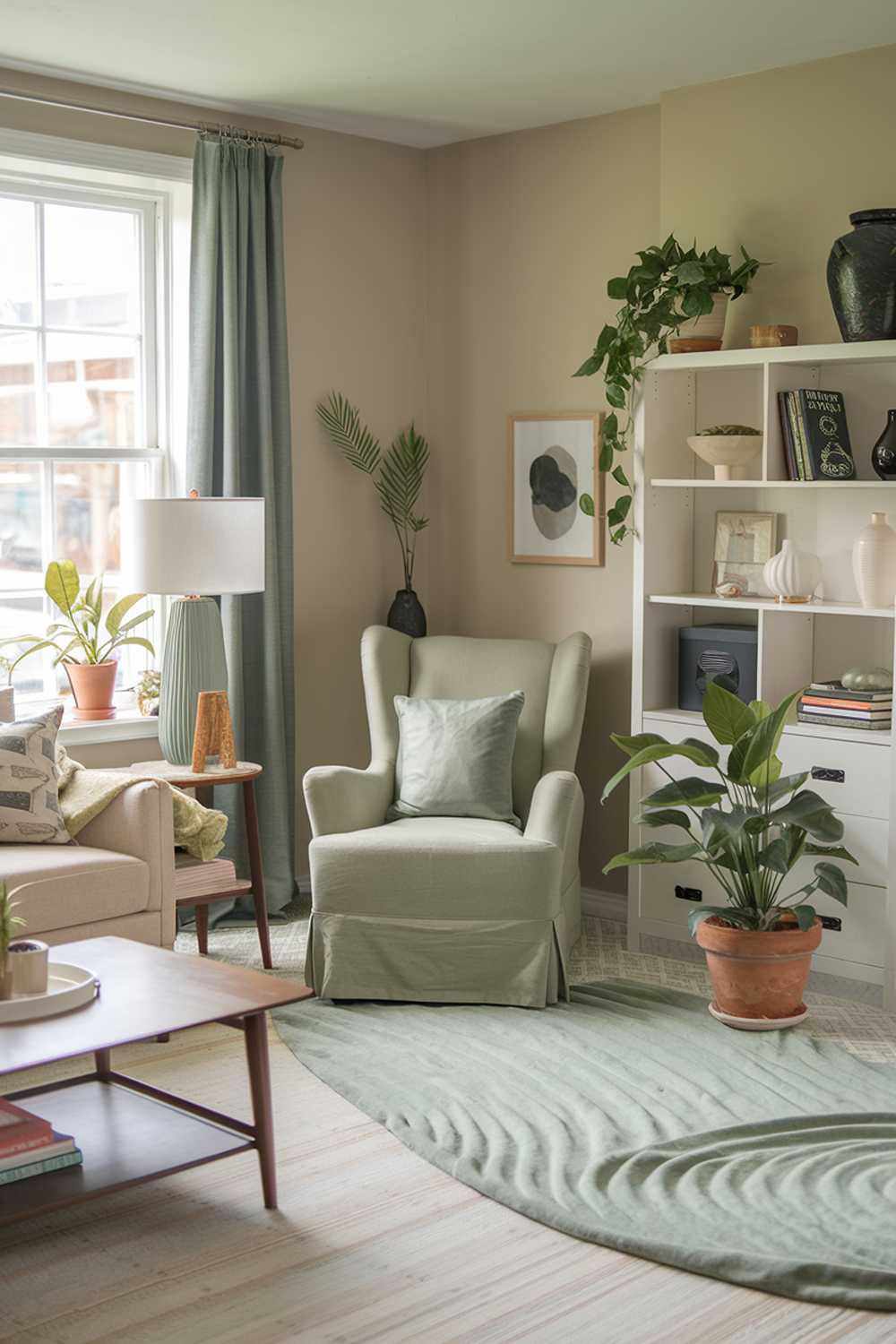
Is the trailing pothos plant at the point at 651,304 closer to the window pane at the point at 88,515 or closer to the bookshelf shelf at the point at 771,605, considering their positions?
the bookshelf shelf at the point at 771,605

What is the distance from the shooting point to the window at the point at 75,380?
4766 millimetres

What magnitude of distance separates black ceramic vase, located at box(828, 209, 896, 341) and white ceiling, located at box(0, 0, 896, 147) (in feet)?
1.52

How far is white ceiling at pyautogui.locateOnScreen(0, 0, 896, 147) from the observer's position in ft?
12.8

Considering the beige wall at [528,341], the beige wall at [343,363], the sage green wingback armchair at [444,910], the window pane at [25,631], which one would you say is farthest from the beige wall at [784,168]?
the window pane at [25,631]

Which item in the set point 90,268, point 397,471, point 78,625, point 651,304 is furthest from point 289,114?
point 78,625

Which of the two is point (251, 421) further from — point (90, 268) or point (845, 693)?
point (845, 693)

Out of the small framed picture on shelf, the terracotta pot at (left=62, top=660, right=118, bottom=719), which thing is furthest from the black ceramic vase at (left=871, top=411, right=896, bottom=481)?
the terracotta pot at (left=62, top=660, right=118, bottom=719)

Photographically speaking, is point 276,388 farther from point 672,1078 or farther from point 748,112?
point 672,1078

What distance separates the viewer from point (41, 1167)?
8.95ft

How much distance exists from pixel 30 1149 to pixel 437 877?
1573mm

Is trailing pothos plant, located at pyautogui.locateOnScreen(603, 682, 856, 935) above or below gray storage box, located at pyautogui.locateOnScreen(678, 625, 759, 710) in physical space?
below

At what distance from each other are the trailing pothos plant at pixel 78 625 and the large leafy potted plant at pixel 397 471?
0.96 m

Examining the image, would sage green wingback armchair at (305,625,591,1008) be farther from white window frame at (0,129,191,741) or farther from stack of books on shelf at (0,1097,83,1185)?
stack of books on shelf at (0,1097,83,1185)

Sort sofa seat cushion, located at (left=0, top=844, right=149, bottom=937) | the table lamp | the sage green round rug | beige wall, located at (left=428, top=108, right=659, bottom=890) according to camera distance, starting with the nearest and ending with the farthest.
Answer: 1. the sage green round rug
2. sofa seat cushion, located at (left=0, top=844, right=149, bottom=937)
3. the table lamp
4. beige wall, located at (left=428, top=108, right=659, bottom=890)
